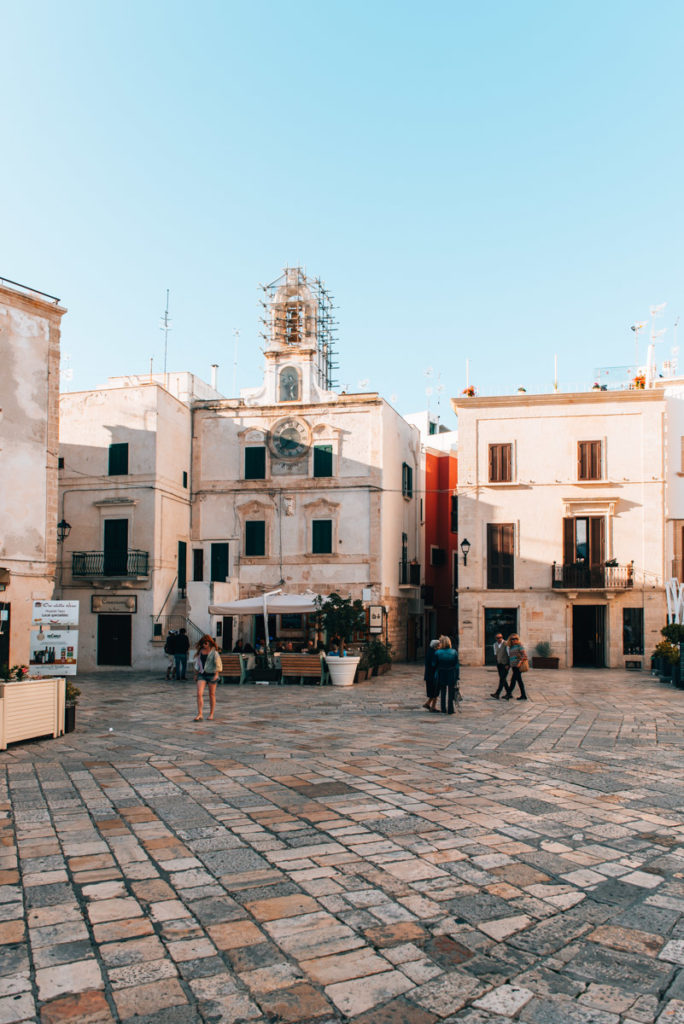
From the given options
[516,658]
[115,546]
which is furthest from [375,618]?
[516,658]

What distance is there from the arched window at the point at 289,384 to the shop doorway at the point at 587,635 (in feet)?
42.8

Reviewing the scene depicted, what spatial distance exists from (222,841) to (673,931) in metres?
3.49

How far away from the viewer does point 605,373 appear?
32.6m

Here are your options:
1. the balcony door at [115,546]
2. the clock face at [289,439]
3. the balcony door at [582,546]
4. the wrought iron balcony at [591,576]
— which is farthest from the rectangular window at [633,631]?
the balcony door at [115,546]

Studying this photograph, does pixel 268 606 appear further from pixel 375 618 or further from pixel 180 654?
pixel 375 618

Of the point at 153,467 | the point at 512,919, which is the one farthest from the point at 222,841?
the point at 153,467

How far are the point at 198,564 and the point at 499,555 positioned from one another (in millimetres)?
11218

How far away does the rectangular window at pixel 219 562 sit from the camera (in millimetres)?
31188

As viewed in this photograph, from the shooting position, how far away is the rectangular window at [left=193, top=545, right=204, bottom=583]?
104ft

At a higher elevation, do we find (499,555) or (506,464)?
(506,464)

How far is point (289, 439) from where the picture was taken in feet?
102

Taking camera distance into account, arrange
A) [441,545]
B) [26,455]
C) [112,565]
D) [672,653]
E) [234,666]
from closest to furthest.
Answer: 1. [26,455]
2. [672,653]
3. [234,666]
4. [112,565]
5. [441,545]

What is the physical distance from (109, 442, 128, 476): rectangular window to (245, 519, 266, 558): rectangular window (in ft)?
16.0

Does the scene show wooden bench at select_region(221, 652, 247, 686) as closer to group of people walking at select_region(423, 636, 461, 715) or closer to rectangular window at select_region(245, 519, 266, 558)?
group of people walking at select_region(423, 636, 461, 715)
